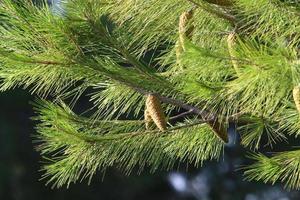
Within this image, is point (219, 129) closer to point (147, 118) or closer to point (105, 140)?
point (147, 118)

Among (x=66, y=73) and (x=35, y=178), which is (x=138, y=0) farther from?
(x=35, y=178)

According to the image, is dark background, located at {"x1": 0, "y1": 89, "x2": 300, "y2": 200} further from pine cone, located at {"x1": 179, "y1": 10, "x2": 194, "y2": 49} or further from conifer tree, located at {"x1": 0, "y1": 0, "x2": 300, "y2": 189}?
pine cone, located at {"x1": 179, "y1": 10, "x2": 194, "y2": 49}

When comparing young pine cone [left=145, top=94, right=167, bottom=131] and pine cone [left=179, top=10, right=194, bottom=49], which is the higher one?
pine cone [left=179, top=10, right=194, bottom=49]

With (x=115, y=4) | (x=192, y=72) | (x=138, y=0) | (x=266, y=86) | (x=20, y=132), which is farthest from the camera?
(x=20, y=132)

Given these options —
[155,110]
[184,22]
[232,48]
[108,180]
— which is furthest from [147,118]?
[108,180]

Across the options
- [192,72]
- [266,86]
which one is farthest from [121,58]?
[266,86]

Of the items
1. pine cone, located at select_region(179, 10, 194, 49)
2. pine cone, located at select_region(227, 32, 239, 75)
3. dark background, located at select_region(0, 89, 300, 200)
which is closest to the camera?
pine cone, located at select_region(227, 32, 239, 75)

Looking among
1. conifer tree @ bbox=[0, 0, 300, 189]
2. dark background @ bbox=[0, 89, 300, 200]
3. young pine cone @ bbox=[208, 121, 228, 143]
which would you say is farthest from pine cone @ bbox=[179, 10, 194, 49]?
dark background @ bbox=[0, 89, 300, 200]
